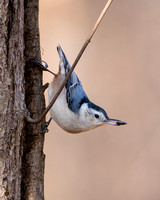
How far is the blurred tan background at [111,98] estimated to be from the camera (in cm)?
288

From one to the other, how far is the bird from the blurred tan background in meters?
0.72

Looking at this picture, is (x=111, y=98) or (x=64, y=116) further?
(x=111, y=98)

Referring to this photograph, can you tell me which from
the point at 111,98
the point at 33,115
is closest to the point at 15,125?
the point at 33,115

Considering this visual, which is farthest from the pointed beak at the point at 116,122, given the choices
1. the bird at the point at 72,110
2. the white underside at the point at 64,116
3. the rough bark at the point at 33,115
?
the rough bark at the point at 33,115

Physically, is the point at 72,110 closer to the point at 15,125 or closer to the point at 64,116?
the point at 64,116

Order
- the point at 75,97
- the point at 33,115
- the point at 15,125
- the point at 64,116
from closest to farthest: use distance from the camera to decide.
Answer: the point at 15,125
the point at 33,115
the point at 64,116
the point at 75,97

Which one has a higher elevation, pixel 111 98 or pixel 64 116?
pixel 111 98

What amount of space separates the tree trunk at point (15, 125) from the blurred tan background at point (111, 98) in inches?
52.7

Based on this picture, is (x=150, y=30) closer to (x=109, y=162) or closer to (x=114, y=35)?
(x=114, y=35)

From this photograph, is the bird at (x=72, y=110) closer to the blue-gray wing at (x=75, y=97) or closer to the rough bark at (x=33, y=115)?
the blue-gray wing at (x=75, y=97)

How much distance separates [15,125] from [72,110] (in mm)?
786

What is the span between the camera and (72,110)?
2062 millimetres

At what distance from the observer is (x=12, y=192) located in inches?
49.8

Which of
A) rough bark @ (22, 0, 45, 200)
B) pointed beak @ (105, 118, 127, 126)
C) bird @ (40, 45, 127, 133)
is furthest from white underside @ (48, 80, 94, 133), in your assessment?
rough bark @ (22, 0, 45, 200)
